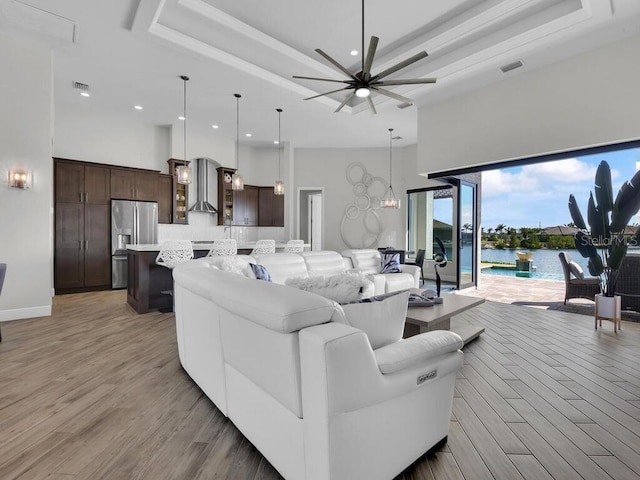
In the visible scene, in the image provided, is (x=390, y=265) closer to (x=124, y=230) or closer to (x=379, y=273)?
(x=379, y=273)

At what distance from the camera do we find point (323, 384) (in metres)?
1.12

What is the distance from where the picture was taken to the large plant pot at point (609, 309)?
391cm

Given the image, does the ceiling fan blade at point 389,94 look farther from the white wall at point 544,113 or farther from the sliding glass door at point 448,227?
the sliding glass door at point 448,227

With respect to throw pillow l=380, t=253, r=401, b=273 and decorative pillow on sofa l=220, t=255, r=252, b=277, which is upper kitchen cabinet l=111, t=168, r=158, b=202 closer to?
decorative pillow on sofa l=220, t=255, r=252, b=277

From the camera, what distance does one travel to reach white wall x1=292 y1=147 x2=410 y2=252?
342 inches

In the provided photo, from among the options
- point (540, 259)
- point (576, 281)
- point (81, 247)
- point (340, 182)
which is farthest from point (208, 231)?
point (540, 259)

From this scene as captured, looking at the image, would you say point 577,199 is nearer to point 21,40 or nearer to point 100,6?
point 100,6

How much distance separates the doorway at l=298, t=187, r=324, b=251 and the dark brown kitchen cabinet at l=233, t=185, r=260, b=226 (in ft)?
4.02

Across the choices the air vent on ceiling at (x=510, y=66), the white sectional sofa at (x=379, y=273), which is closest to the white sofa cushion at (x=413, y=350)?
the white sectional sofa at (x=379, y=273)

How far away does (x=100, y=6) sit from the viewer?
3.36m

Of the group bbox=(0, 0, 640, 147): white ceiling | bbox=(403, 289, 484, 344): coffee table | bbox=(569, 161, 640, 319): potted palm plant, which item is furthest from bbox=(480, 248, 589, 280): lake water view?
bbox=(403, 289, 484, 344): coffee table

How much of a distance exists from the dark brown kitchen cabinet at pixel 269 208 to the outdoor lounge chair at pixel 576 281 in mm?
Answer: 6037

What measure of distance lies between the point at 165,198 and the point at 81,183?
4.98 ft

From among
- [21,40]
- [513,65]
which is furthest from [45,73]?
[513,65]
